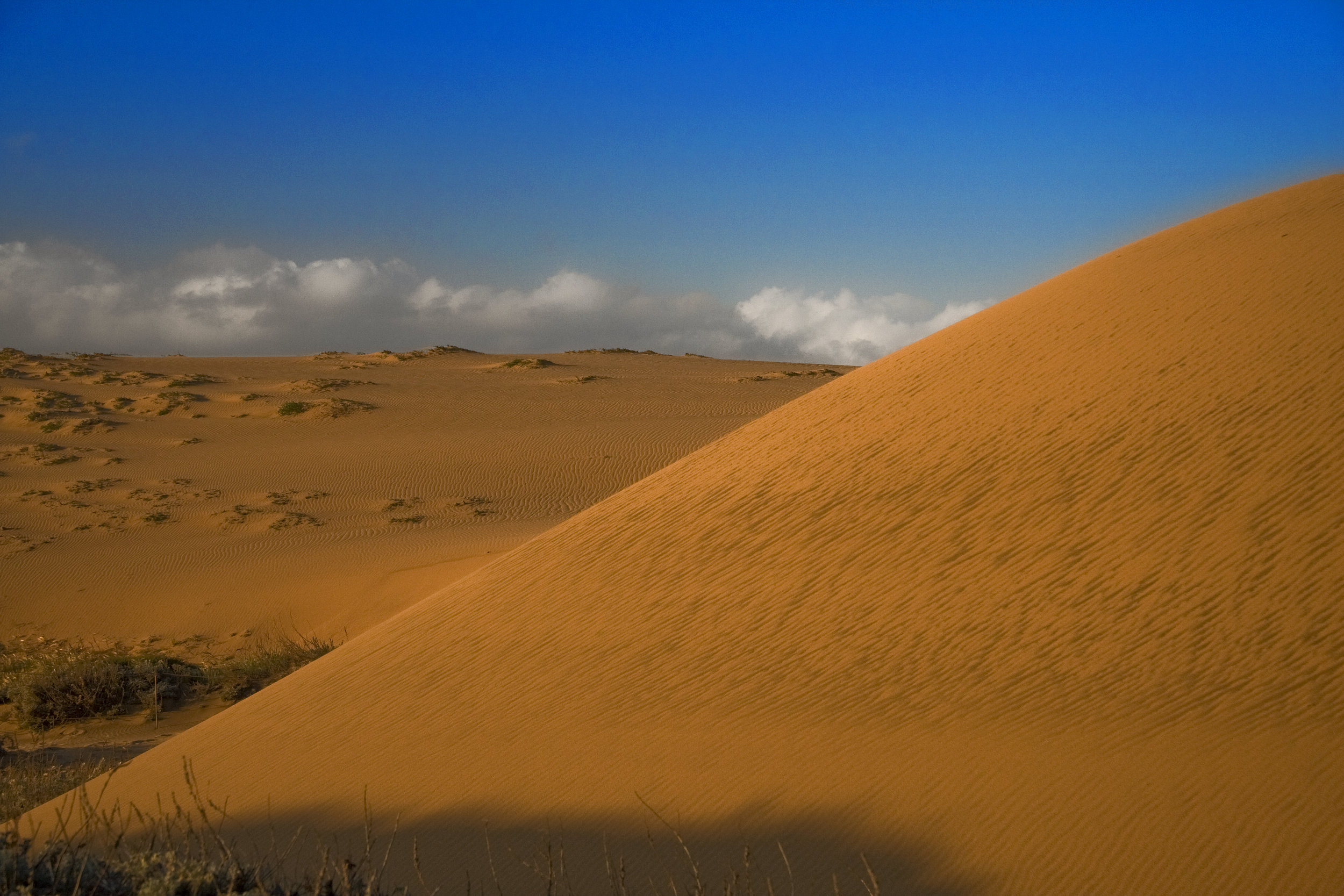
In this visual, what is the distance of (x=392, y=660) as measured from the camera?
7.60 m

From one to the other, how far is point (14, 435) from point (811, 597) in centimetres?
2285

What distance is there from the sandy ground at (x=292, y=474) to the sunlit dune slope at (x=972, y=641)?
19.0ft

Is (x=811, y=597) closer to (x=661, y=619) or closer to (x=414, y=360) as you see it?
(x=661, y=619)

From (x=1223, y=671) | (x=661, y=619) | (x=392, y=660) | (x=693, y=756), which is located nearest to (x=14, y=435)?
(x=392, y=660)

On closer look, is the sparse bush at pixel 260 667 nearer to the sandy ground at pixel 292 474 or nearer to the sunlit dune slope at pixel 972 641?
the sandy ground at pixel 292 474

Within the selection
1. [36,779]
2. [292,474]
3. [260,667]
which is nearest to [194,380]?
[292,474]

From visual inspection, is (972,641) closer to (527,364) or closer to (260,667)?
(260,667)

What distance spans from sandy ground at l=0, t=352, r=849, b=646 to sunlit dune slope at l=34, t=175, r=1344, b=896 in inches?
228

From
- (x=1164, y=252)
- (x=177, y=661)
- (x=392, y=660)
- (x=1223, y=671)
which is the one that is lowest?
(x=177, y=661)

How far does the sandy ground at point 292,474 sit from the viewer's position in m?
14.1

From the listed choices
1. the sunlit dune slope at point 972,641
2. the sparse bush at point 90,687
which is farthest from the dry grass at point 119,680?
the sunlit dune slope at point 972,641

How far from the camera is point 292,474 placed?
2123cm

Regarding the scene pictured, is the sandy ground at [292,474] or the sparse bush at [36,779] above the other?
the sandy ground at [292,474]

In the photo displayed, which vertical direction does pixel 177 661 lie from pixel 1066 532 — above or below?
below
